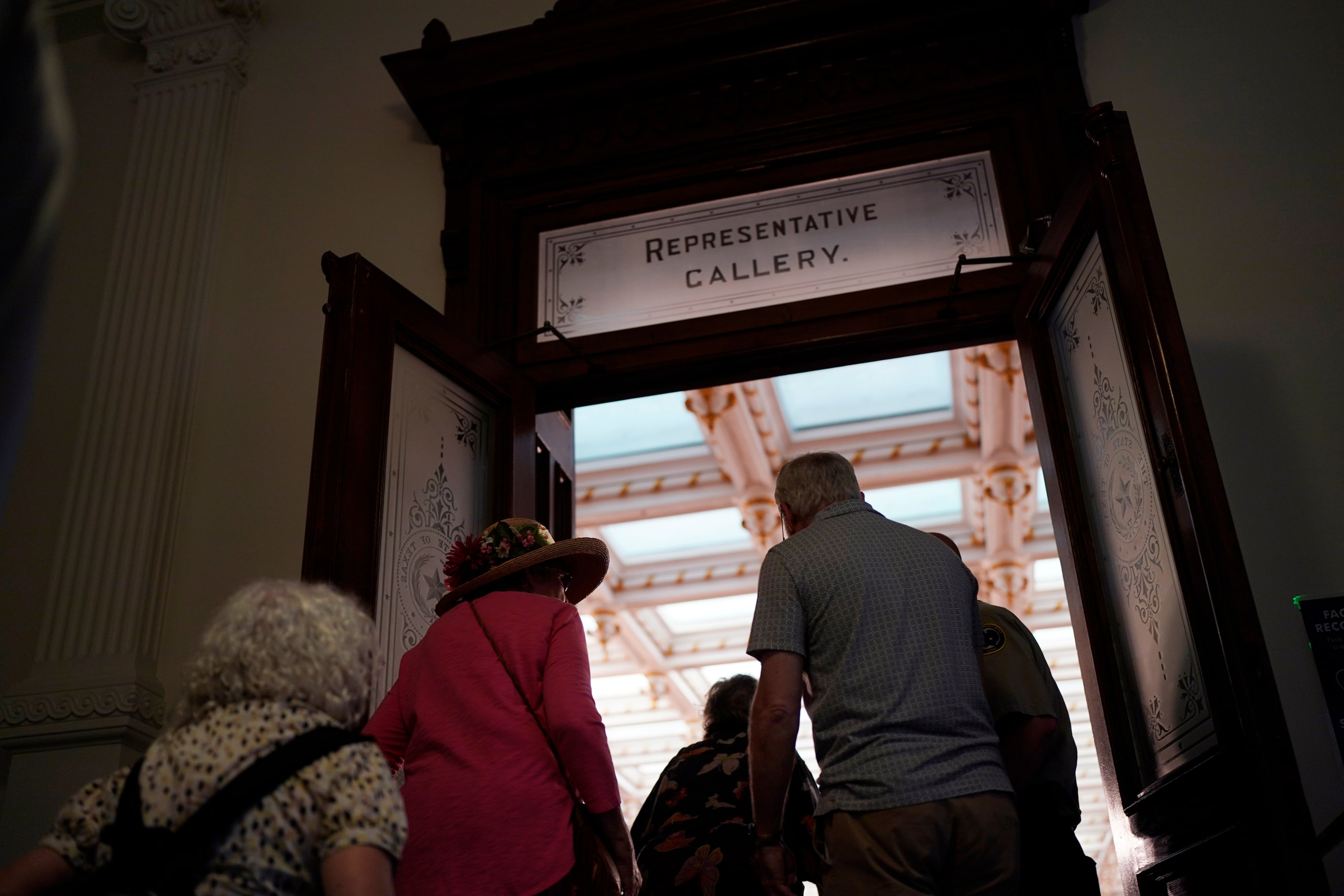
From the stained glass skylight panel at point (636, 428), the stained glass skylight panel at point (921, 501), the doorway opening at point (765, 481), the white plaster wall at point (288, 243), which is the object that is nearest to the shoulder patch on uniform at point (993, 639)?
the white plaster wall at point (288, 243)

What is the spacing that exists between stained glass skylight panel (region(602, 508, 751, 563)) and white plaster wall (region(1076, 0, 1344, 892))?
5.26 metres

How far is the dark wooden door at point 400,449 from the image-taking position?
120 inches

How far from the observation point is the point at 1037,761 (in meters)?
2.37

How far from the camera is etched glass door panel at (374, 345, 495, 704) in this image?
3270 mm

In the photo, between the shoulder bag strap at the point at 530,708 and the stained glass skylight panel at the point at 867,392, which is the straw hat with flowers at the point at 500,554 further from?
the stained glass skylight panel at the point at 867,392

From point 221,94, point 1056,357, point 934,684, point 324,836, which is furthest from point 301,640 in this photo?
point 221,94

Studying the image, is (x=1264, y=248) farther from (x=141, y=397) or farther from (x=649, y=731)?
(x=649, y=731)

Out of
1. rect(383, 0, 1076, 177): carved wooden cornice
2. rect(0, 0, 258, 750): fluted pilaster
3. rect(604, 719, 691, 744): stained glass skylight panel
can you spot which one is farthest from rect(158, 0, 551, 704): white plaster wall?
rect(604, 719, 691, 744): stained glass skylight panel

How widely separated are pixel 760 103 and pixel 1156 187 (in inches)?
53.6

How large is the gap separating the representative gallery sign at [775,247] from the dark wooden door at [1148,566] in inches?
19.3

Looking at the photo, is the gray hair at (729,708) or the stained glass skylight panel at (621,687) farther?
the stained glass skylight panel at (621,687)

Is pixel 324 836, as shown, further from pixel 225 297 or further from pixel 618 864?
pixel 225 297

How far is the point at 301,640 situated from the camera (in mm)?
1559

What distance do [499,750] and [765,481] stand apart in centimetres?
605
